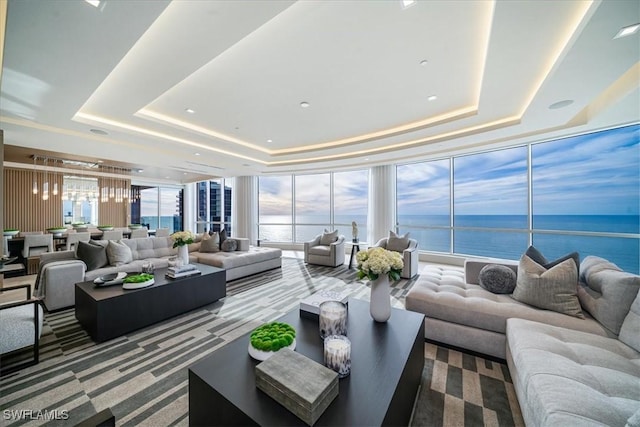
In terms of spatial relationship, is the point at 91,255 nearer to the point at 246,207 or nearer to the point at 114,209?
the point at 246,207

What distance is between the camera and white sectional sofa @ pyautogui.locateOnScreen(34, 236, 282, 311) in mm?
3082

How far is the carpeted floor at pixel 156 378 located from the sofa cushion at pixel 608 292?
2.80ft

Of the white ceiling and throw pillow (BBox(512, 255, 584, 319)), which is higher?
the white ceiling

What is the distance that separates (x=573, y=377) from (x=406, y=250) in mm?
3389

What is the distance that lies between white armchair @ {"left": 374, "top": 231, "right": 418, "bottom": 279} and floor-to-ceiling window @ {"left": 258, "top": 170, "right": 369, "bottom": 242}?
7.15 feet

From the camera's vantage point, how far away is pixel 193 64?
7.24 feet

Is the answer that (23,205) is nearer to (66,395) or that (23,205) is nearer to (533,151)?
(66,395)

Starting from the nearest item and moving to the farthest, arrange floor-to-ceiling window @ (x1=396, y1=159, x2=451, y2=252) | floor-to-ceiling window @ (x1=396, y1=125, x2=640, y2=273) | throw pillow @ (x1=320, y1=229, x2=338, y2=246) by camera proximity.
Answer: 1. floor-to-ceiling window @ (x1=396, y1=125, x2=640, y2=273)
2. throw pillow @ (x1=320, y1=229, x2=338, y2=246)
3. floor-to-ceiling window @ (x1=396, y1=159, x2=451, y2=252)

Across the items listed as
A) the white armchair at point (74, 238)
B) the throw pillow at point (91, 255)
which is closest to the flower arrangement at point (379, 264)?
the throw pillow at point (91, 255)

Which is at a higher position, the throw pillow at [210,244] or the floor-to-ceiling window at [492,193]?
the floor-to-ceiling window at [492,193]

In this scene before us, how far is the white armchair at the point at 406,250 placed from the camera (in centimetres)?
450

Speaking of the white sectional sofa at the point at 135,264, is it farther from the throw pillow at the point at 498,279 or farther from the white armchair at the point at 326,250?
the throw pillow at the point at 498,279

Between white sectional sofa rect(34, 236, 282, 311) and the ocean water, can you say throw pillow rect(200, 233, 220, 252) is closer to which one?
white sectional sofa rect(34, 236, 282, 311)

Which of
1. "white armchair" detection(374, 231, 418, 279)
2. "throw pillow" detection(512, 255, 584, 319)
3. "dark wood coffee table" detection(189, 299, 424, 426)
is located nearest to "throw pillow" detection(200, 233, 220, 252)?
"white armchair" detection(374, 231, 418, 279)
